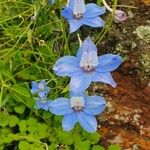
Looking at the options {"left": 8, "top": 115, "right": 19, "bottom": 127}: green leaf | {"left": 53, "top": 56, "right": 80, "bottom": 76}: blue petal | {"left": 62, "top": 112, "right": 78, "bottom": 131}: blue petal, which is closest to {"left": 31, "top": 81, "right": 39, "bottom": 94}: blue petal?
{"left": 8, "top": 115, "right": 19, "bottom": 127}: green leaf

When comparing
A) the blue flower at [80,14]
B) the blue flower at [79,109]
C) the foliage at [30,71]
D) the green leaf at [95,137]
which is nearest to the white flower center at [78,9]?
the blue flower at [80,14]

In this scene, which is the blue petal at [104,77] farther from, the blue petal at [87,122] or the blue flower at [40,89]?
the blue flower at [40,89]

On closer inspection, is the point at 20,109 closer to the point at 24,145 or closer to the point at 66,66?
the point at 24,145

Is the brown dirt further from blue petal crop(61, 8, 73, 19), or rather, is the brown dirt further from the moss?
blue petal crop(61, 8, 73, 19)

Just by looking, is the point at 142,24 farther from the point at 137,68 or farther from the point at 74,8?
the point at 74,8

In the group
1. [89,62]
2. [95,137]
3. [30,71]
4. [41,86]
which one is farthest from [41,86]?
[89,62]

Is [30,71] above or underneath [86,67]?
underneath

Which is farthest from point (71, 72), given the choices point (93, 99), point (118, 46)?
point (118, 46)
